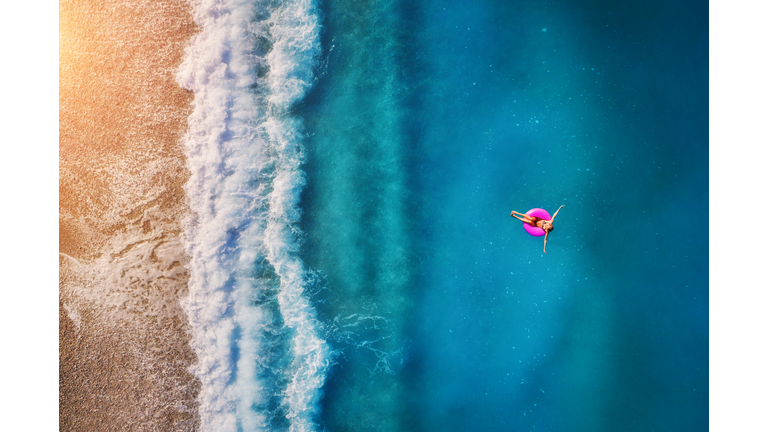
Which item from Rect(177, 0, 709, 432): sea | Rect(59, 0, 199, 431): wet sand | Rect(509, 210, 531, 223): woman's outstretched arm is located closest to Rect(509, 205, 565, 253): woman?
Rect(509, 210, 531, 223): woman's outstretched arm

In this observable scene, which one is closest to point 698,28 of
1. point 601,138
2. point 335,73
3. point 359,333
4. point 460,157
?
point 601,138

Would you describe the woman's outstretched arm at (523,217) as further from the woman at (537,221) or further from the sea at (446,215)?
the sea at (446,215)

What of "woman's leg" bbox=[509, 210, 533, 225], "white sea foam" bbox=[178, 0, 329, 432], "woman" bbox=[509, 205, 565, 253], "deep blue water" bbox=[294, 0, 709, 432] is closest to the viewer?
"woman" bbox=[509, 205, 565, 253]

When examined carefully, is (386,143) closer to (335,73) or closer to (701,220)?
(335,73)

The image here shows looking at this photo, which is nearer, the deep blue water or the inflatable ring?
the inflatable ring

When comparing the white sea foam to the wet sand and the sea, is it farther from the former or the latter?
the wet sand

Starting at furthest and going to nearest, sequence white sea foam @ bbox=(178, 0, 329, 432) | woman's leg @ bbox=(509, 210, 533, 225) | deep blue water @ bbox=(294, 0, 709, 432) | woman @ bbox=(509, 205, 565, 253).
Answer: white sea foam @ bbox=(178, 0, 329, 432) → deep blue water @ bbox=(294, 0, 709, 432) → woman's leg @ bbox=(509, 210, 533, 225) → woman @ bbox=(509, 205, 565, 253)

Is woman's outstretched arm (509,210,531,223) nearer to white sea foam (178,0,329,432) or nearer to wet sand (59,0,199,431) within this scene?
white sea foam (178,0,329,432)
